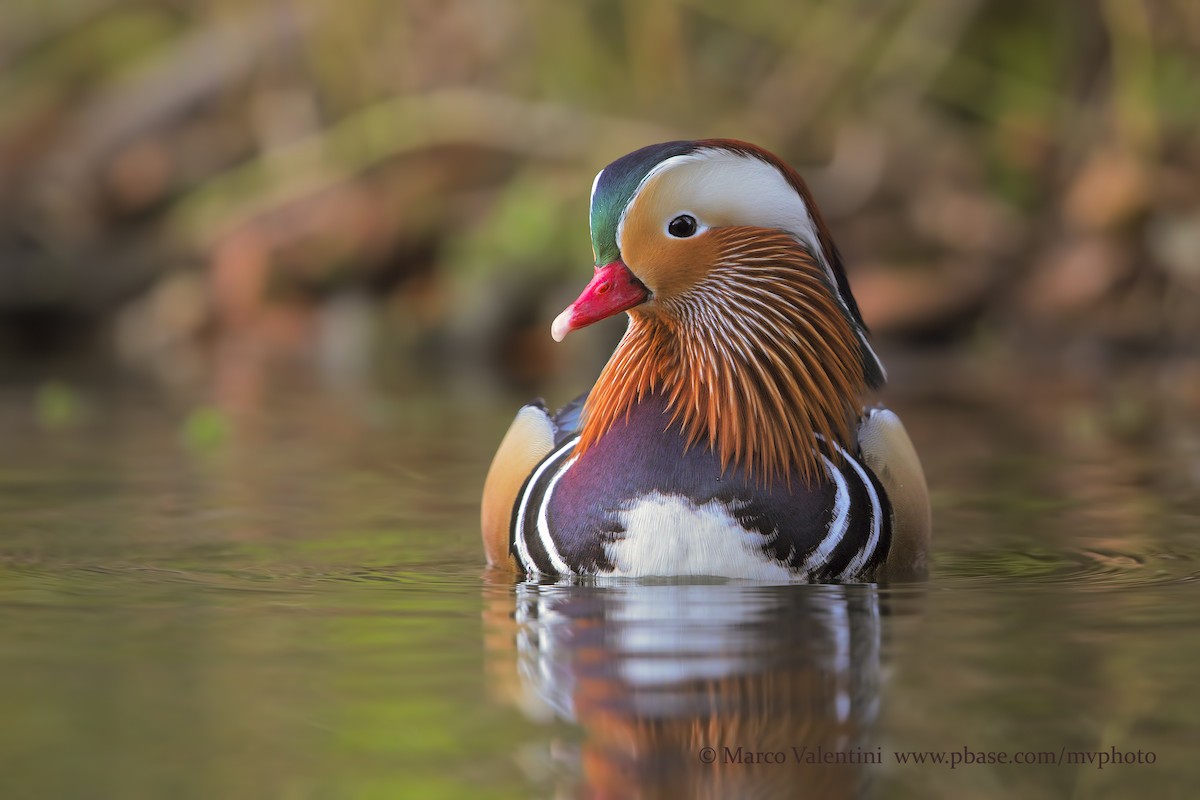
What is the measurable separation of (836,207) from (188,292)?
5641mm

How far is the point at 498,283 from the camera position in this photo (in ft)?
49.4

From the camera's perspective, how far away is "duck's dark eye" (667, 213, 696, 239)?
16.1ft

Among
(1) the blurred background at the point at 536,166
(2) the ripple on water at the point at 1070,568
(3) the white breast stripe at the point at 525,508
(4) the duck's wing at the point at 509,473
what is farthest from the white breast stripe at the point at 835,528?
(1) the blurred background at the point at 536,166

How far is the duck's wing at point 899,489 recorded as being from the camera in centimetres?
516

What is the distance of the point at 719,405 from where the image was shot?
4.98 meters

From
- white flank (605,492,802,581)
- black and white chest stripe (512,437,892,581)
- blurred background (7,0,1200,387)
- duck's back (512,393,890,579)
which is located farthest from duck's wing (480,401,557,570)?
blurred background (7,0,1200,387)

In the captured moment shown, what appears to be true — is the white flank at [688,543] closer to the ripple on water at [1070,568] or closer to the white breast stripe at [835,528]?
the white breast stripe at [835,528]

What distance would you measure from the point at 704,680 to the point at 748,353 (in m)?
1.46

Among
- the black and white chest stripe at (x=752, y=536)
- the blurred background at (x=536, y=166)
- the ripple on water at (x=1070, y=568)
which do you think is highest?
the blurred background at (x=536, y=166)

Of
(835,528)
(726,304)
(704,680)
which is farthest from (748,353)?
(704,680)

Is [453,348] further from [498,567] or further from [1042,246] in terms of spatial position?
[498,567]

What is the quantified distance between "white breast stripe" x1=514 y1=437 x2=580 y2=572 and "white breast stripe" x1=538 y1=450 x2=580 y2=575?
0.10 meters

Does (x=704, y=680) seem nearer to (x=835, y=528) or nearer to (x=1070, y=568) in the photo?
(x=835, y=528)

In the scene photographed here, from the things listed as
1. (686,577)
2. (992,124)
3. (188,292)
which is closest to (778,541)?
(686,577)
